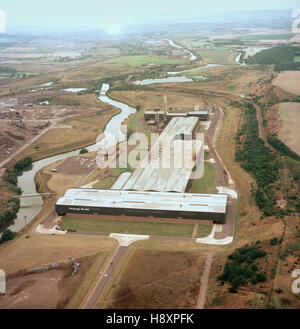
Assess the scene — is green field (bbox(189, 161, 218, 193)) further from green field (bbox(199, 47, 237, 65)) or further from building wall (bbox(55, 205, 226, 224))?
green field (bbox(199, 47, 237, 65))

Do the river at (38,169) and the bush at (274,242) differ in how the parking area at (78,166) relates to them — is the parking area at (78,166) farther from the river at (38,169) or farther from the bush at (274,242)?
the bush at (274,242)

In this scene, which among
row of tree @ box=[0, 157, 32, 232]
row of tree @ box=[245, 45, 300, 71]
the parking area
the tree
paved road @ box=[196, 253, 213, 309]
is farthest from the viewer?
row of tree @ box=[245, 45, 300, 71]

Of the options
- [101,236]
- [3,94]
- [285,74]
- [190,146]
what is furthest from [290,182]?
[3,94]

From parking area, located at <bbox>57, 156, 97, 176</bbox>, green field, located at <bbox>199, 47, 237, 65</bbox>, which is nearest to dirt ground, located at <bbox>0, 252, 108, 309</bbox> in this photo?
parking area, located at <bbox>57, 156, 97, 176</bbox>

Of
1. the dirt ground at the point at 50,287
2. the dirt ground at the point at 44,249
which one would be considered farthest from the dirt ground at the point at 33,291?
the dirt ground at the point at 44,249

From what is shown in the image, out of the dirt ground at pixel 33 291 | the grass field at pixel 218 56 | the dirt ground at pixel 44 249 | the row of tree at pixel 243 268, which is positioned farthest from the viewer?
the grass field at pixel 218 56

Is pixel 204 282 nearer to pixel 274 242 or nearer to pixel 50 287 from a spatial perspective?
pixel 274 242
